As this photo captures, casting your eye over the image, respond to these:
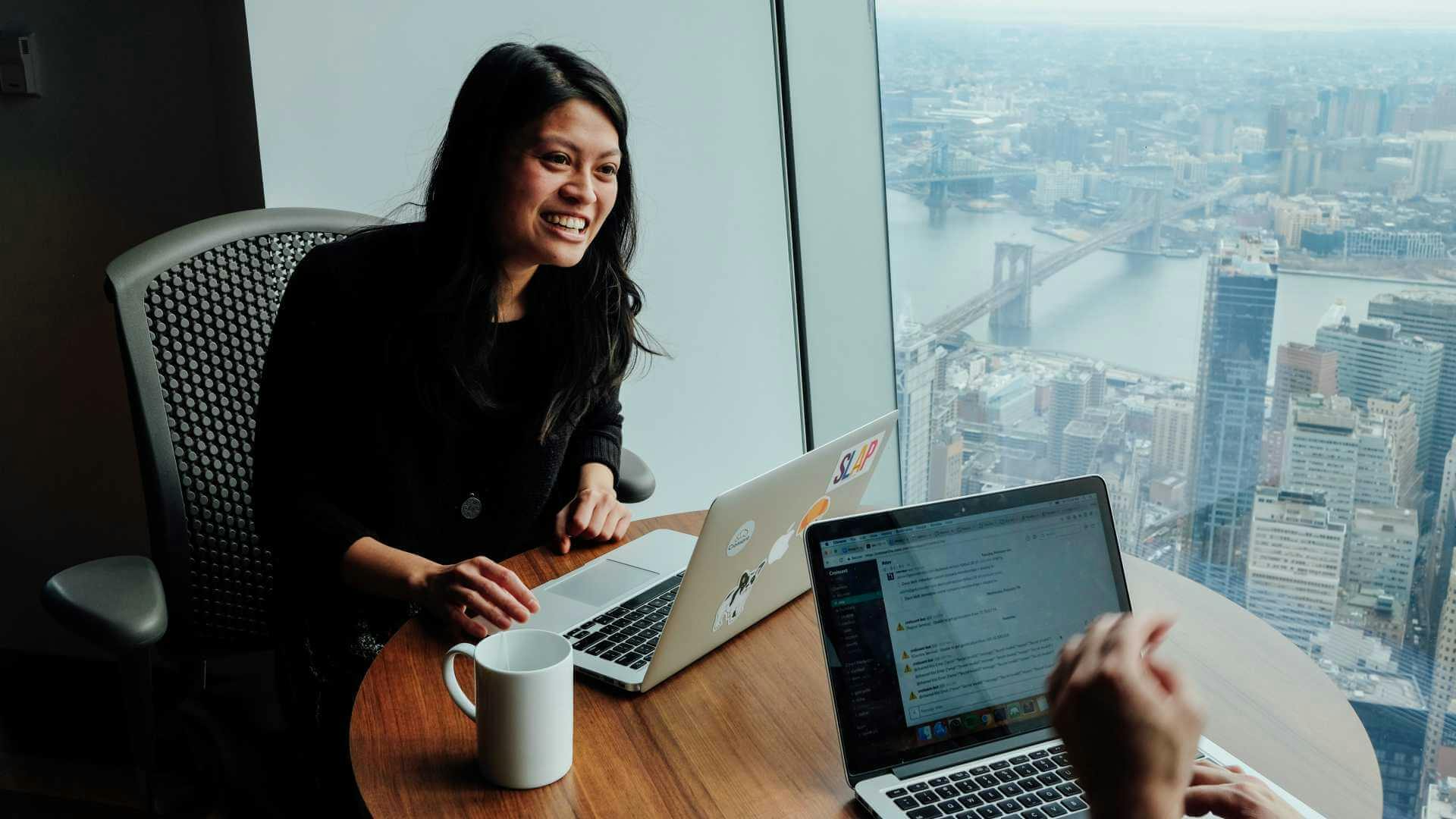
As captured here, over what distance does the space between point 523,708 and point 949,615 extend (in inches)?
14.4

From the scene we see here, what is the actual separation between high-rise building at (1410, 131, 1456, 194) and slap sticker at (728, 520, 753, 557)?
3.66 feet

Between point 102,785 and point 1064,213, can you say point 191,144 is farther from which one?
point 1064,213

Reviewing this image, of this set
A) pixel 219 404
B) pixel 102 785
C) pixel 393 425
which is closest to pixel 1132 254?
pixel 393 425

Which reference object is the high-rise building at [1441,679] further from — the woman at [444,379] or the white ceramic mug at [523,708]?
the white ceramic mug at [523,708]

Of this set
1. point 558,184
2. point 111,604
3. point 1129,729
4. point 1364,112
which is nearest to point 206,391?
point 111,604

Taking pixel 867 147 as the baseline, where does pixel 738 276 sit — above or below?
below

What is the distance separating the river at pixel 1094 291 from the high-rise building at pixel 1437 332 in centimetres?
2

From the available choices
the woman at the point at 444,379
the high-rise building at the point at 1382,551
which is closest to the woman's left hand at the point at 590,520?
the woman at the point at 444,379

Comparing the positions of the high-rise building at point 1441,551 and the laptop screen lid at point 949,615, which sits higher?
the laptop screen lid at point 949,615

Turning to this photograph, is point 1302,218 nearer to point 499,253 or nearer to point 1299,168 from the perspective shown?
point 1299,168

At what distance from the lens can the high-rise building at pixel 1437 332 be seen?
1504 mm

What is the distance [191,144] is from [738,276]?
1.18 m

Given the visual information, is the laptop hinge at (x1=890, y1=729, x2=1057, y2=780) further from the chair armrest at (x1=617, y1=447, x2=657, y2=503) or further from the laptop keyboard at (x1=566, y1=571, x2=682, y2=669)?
the chair armrest at (x1=617, y1=447, x2=657, y2=503)

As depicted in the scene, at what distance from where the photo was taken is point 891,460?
2551mm
